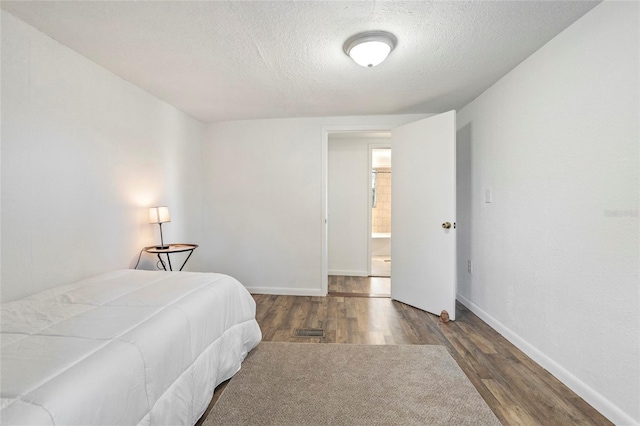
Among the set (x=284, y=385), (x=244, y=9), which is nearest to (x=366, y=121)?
(x=244, y=9)

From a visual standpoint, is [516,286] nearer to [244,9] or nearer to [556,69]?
[556,69]

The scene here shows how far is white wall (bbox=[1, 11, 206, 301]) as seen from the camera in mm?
1592

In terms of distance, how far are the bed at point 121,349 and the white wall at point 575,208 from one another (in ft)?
6.78

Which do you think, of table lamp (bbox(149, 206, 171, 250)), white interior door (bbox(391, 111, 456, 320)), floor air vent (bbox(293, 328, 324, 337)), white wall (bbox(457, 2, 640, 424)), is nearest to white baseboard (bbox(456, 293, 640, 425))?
white wall (bbox(457, 2, 640, 424))

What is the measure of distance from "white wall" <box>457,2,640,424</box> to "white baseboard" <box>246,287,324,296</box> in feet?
6.24

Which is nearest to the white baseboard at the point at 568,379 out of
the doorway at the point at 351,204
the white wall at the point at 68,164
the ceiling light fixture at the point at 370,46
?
the doorway at the point at 351,204

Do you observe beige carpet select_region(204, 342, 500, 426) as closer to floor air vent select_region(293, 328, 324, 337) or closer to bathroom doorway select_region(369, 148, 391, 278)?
floor air vent select_region(293, 328, 324, 337)

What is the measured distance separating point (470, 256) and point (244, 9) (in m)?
2.91

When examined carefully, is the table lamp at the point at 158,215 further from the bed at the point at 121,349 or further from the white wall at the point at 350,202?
the white wall at the point at 350,202

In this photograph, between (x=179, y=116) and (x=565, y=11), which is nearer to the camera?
(x=565, y=11)

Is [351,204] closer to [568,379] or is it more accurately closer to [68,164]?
[568,379]

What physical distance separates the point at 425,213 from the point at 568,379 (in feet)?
5.43

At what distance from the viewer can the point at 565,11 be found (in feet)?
5.06

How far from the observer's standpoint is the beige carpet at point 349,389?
142 centimetres
